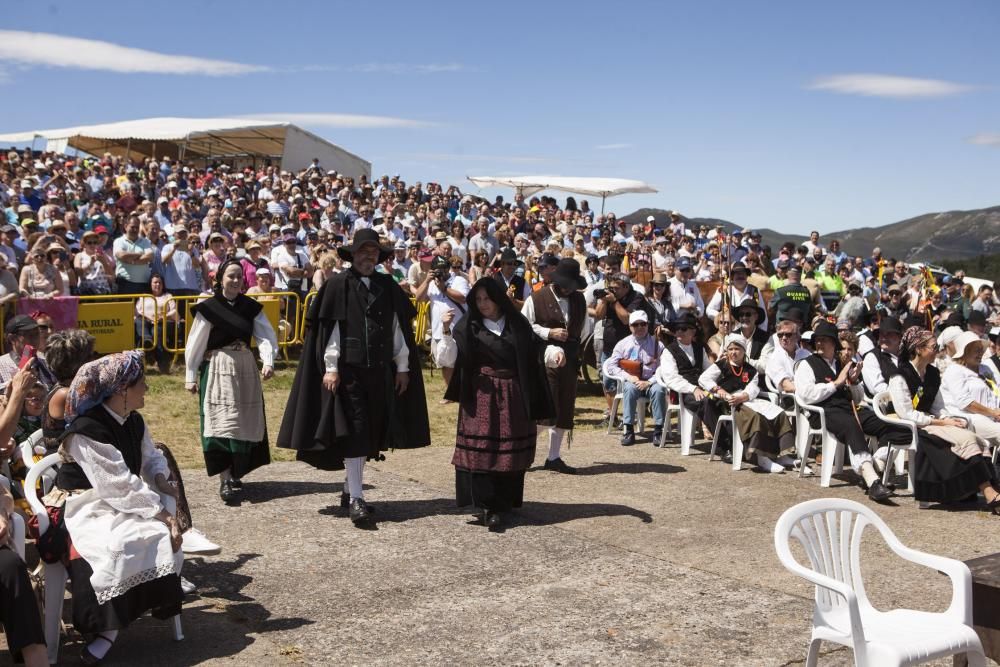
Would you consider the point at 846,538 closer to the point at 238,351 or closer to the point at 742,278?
the point at 238,351

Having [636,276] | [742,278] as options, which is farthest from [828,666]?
[636,276]

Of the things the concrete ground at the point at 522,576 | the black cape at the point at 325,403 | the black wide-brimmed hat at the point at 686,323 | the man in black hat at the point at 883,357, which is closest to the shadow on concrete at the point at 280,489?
the concrete ground at the point at 522,576

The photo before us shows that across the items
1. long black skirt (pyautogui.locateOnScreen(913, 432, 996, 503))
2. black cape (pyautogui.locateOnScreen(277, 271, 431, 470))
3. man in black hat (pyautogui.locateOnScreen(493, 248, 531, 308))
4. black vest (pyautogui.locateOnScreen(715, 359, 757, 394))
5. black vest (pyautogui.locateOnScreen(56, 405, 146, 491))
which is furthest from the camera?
man in black hat (pyautogui.locateOnScreen(493, 248, 531, 308))

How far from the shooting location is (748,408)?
9.48m

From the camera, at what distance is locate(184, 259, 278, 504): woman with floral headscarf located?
7.54 meters

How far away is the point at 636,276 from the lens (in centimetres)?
1711

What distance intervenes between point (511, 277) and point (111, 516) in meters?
7.57

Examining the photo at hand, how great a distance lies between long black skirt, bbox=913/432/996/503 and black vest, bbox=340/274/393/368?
4193 millimetres

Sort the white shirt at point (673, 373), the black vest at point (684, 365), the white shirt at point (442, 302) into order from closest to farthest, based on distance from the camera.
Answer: the white shirt at point (673, 373), the black vest at point (684, 365), the white shirt at point (442, 302)

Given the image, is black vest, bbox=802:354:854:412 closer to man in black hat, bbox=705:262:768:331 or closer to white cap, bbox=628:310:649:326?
white cap, bbox=628:310:649:326

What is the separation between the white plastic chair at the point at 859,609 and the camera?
12.6ft

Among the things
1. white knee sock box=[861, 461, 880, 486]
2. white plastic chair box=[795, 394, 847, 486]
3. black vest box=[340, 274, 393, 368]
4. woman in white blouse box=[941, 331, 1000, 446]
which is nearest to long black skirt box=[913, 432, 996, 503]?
white knee sock box=[861, 461, 880, 486]

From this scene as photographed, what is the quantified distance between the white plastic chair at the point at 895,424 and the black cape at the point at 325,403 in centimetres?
385

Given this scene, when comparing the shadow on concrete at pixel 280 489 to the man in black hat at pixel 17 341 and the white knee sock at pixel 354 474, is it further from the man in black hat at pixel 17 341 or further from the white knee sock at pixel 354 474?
the man in black hat at pixel 17 341
